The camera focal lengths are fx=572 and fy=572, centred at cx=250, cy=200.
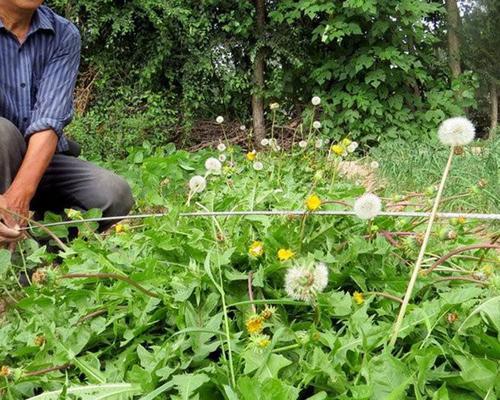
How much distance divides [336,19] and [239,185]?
344 centimetres

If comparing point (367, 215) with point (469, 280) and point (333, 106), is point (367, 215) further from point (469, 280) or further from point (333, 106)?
point (333, 106)

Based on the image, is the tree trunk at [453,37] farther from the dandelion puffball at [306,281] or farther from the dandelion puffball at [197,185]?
the dandelion puffball at [306,281]

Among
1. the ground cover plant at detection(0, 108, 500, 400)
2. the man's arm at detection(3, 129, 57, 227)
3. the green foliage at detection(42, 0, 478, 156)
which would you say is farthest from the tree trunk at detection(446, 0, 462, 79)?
the ground cover plant at detection(0, 108, 500, 400)

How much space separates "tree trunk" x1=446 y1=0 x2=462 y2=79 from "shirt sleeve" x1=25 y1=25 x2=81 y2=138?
555 cm

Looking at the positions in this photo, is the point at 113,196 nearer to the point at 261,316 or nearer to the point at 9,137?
the point at 9,137

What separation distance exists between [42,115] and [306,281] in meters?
1.59

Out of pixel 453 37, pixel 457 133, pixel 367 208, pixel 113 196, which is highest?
pixel 453 37

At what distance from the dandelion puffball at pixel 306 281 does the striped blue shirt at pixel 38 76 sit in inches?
58.0

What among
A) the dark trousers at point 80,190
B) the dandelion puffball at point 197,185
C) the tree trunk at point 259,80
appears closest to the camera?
the dandelion puffball at point 197,185

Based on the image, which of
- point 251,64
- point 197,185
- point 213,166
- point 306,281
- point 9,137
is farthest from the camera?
point 251,64

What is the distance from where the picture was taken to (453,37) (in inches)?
291

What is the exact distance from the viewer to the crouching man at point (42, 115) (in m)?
2.02

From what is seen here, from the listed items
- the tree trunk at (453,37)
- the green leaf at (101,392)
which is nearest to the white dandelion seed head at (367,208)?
the green leaf at (101,392)

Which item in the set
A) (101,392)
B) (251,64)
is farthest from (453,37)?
(101,392)
